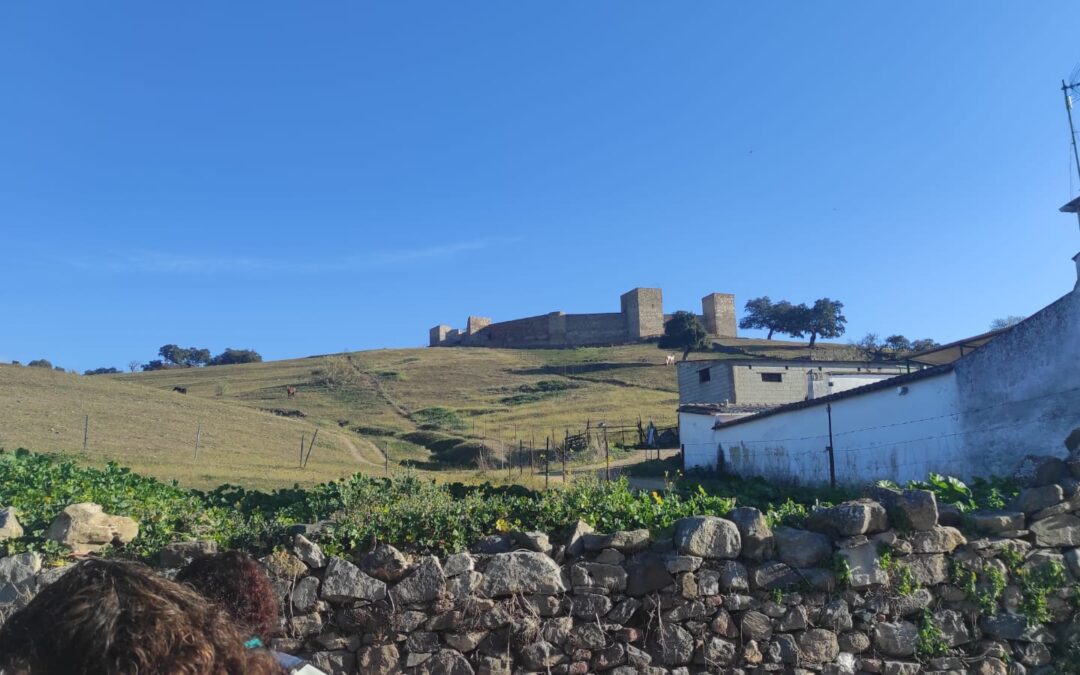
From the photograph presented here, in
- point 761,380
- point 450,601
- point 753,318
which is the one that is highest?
point 753,318

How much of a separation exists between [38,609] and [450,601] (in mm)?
4204

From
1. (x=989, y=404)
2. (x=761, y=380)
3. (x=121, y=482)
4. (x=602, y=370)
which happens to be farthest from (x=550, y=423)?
(x=121, y=482)

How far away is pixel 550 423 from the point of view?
152 feet

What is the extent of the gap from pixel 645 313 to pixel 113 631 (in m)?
90.8

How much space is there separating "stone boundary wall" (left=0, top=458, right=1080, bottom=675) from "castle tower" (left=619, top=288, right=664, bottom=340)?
84.7 metres

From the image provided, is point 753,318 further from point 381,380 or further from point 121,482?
point 121,482

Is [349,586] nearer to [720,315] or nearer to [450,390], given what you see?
[450,390]

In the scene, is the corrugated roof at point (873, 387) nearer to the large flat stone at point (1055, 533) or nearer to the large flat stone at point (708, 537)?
the large flat stone at point (1055, 533)

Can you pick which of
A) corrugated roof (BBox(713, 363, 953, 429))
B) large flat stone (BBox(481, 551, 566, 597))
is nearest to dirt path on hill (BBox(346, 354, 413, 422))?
corrugated roof (BBox(713, 363, 953, 429))

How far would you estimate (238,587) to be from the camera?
2.76 metres

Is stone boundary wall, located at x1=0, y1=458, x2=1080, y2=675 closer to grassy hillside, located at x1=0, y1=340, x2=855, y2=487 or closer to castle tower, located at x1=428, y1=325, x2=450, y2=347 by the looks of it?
grassy hillside, located at x1=0, y1=340, x2=855, y2=487

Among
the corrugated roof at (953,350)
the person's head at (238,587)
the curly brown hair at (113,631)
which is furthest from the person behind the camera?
the corrugated roof at (953,350)

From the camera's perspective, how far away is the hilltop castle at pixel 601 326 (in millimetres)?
91438

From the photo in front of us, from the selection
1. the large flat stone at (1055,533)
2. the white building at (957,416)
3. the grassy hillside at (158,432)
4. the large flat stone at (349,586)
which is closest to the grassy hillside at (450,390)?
the grassy hillside at (158,432)
